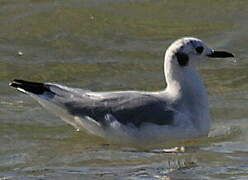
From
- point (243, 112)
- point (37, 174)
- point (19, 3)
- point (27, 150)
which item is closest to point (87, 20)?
point (19, 3)

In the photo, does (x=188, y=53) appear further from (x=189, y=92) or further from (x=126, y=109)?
(x=126, y=109)

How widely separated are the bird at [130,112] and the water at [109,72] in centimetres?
18

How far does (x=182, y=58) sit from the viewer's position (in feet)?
35.8

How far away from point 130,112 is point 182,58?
3.43 feet

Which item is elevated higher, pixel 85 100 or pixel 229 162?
pixel 85 100

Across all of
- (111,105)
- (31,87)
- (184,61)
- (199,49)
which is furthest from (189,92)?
(31,87)

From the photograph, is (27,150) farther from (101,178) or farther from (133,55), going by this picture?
(133,55)

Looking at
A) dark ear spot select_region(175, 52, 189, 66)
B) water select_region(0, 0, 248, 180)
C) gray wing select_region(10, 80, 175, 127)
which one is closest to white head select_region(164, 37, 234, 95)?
dark ear spot select_region(175, 52, 189, 66)

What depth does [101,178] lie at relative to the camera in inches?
341

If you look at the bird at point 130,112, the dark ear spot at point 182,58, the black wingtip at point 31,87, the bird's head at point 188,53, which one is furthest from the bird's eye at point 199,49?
the black wingtip at point 31,87

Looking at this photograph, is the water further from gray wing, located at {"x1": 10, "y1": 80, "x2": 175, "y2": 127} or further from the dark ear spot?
the dark ear spot

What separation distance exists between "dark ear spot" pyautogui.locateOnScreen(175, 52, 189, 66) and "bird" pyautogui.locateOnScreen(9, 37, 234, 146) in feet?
1.14

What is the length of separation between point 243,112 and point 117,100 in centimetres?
188

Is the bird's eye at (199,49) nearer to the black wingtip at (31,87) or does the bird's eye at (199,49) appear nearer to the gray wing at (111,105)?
the gray wing at (111,105)
